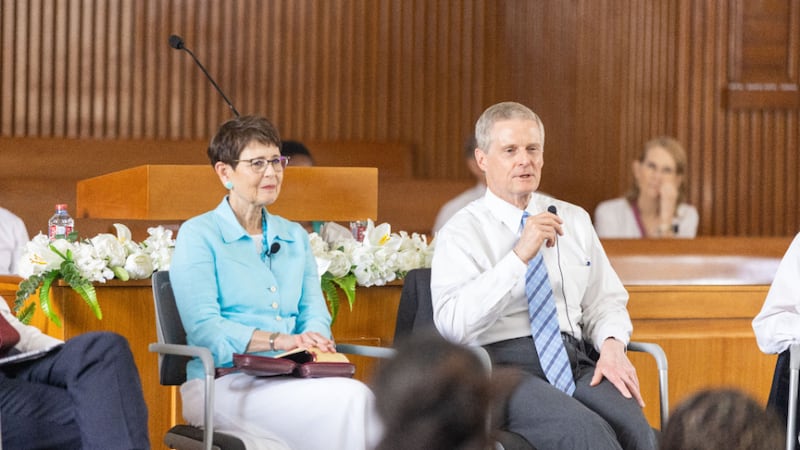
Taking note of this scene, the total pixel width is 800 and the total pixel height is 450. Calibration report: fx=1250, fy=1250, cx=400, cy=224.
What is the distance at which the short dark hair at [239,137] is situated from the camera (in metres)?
3.48

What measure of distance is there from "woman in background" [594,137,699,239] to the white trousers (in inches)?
135

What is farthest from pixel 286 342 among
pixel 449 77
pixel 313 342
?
pixel 449 77

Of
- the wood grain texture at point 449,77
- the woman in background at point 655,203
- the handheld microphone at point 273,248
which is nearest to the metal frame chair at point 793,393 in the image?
the handheld microphone at point 273,248

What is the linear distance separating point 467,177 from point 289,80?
1.36m

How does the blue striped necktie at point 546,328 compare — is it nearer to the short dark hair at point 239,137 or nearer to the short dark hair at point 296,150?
the short dark hair at point 239,137

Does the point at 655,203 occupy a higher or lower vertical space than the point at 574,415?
higher

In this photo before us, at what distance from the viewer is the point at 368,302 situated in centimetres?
396

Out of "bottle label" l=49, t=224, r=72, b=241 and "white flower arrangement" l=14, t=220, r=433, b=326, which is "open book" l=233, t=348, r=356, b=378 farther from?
"bottle label" l=49, t=224, r=72, b=241

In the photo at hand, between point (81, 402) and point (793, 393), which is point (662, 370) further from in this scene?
point (81, 402)

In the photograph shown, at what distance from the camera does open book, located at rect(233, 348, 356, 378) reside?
3.11 metres

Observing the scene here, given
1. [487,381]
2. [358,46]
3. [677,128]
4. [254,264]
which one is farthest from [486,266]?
[358,46]

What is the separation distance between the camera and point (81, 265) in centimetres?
358

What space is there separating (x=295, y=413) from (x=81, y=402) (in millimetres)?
521

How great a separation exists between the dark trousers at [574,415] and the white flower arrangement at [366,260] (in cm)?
74
